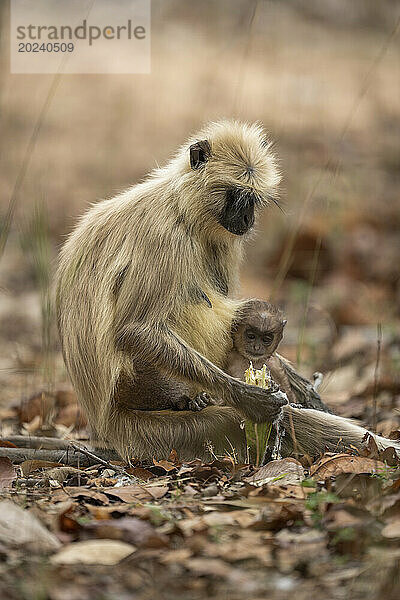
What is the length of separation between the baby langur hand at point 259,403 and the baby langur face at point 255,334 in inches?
16.7

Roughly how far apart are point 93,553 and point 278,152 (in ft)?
20.9

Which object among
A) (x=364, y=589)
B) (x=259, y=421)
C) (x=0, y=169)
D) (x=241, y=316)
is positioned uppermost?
(x=0, y=169)

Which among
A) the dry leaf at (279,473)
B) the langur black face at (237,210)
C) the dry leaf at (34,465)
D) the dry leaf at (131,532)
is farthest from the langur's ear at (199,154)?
the dry leaf at (131,532)

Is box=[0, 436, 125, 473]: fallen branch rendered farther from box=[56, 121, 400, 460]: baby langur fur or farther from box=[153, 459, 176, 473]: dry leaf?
box=[153, 459, 176, 473]: dry leaf

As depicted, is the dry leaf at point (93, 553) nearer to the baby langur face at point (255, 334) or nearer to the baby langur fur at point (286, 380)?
Result: the baby langur fur at point (286, 380)

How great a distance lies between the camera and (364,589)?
2.88 metres

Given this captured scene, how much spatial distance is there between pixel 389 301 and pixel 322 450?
5.91 m

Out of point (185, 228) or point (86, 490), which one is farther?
point (185, 228)

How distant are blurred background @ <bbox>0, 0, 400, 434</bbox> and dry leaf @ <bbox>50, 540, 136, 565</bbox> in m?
2.79

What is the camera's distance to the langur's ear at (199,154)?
189 inches

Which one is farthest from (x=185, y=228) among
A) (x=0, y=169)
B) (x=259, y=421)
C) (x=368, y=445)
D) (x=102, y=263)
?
(x=0, y=169)

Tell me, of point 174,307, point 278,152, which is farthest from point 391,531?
point 278,152

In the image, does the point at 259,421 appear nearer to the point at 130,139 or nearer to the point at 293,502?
the point at 293,502

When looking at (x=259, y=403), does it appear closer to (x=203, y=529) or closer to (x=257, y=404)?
(x=257, y=404)
